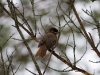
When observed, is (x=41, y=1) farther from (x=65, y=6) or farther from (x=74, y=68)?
(x=74, y=68)

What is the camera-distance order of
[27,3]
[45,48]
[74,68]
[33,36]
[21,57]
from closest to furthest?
[74,68] < [33,36] < [45,48] < [21,57] < [27,3]

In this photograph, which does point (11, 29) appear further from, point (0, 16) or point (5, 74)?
point (5, 74)

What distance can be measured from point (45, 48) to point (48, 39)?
41 cm

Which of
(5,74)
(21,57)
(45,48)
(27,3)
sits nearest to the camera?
(5,74)

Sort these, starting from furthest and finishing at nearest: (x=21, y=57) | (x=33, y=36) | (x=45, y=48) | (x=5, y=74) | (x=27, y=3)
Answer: (x=27, y=3) < (x=21, y=57) < (x=45, y=48) < (x=33, y=36) < (x=5, y=74)

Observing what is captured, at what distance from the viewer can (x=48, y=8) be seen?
10.2 metres

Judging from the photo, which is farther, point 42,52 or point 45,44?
point 45,44

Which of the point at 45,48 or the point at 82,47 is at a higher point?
the point at 45,48

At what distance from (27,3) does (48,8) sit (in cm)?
75

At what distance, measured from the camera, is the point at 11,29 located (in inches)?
396

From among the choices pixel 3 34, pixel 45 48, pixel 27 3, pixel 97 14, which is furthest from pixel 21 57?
pixel 45 48

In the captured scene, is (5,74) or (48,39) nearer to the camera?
(5,74)

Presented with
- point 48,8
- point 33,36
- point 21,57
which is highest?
point 33,36

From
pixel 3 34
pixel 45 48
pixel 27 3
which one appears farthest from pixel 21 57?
pixel 45 48
